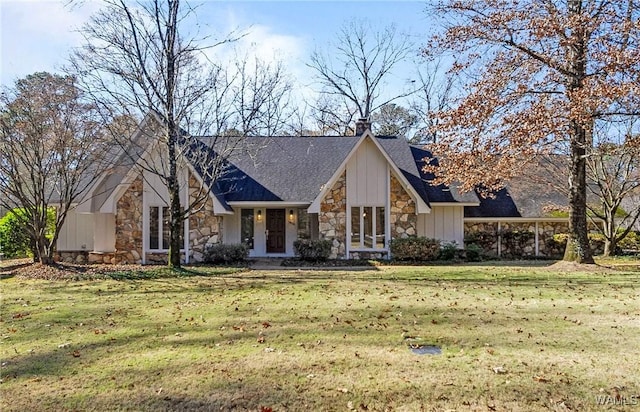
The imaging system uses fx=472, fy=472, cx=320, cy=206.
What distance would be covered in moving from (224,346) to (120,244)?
40.4 feet

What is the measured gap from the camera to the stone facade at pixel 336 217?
55.8ft

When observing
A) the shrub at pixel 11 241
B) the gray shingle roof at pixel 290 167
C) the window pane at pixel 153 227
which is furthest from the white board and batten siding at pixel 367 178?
the shrub at pixel 11 241

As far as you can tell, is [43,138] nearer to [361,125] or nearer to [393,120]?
[361,125]

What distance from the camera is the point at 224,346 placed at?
5.38 metres

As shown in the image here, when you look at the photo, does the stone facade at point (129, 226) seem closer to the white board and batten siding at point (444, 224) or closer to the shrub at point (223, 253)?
the shrub at point (223, 253)

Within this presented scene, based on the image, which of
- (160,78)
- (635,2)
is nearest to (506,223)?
(635,2)

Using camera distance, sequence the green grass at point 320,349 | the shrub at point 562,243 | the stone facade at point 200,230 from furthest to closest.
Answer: the shrub at point 562,243 < the stone facade at point 200,230 < the green grass at point 320,349

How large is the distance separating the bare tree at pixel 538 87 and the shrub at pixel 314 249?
15.2 feet

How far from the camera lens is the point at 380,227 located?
17234mm

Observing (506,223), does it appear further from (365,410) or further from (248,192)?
(365,410)

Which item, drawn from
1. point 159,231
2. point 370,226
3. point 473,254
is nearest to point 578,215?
point 473,254

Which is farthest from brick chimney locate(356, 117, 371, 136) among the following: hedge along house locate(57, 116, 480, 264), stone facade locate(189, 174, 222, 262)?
stone facade locate(189, 174, 222, 262)

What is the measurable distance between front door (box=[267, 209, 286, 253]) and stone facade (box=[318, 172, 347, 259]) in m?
2.25

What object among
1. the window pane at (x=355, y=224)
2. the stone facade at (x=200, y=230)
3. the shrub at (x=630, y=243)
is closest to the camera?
the stone facade at (x=200, y=230)
